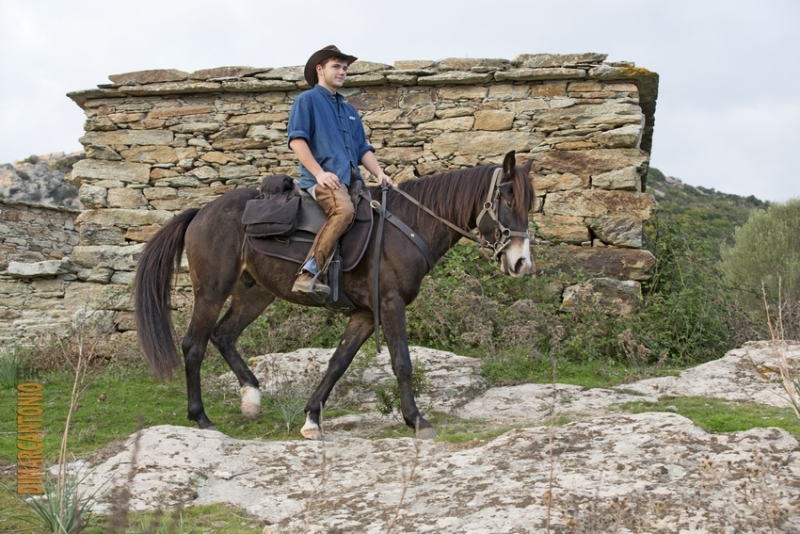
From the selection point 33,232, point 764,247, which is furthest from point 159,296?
point 764,247

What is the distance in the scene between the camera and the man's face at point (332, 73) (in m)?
5.43

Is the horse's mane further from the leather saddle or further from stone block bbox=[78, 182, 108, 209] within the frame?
stone block bbox=[78, 182, 108, 209]

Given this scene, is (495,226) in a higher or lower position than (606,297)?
higher

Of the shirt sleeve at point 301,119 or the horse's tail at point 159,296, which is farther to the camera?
the horse's tail at point 159,296

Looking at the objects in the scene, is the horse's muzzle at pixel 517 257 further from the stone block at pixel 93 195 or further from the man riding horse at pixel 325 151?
the stone block at pixel 93 195

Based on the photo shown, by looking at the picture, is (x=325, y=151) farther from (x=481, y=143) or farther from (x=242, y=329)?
(x=481, y=143)

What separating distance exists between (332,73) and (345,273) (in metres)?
1.45

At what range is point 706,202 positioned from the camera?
97.5 ft

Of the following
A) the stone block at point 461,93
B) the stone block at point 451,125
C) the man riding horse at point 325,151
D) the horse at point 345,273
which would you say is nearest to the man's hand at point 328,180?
the man riding horse at point 325,151

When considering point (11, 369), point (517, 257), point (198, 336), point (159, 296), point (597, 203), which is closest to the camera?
point (517, 257)

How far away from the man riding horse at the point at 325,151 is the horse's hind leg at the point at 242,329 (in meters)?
0.89

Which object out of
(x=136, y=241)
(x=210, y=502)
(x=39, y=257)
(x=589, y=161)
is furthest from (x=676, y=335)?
(x=39, y=257)
